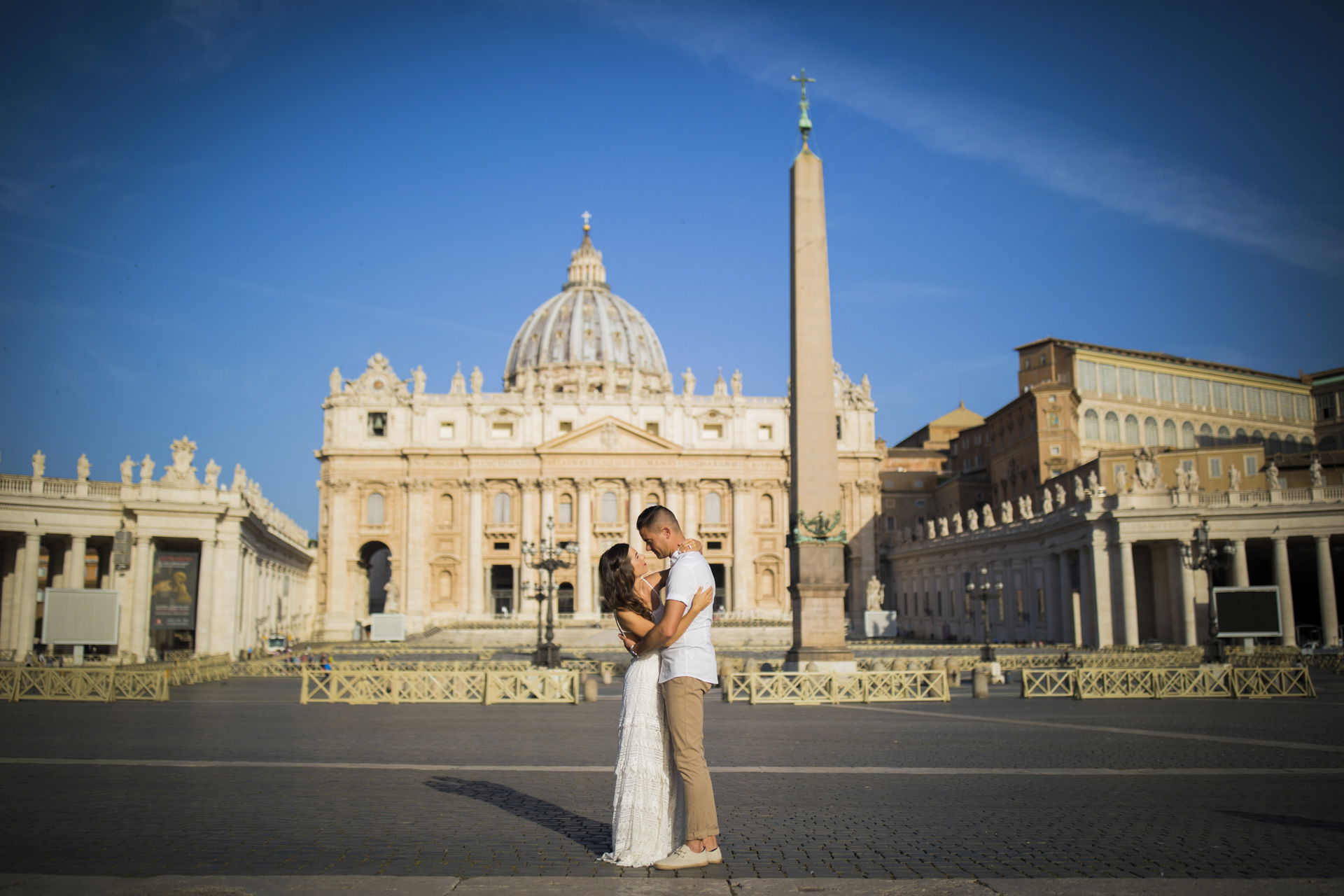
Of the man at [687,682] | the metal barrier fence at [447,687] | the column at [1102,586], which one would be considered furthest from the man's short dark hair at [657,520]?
the column at [1102,586]

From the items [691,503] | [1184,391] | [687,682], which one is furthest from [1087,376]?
[687,682]

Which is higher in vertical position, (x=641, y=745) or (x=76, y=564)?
(x=76, y=564)

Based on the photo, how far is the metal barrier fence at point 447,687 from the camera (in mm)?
20469

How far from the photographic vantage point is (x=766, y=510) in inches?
2879

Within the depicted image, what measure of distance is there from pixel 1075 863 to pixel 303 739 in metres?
9.93

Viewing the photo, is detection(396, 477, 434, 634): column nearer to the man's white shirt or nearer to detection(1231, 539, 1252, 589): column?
detection(1231, 539, 1252, 589): column

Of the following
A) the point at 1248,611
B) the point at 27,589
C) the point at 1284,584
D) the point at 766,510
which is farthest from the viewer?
the point at 766,510

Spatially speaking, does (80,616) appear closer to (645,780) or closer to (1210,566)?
(645,780)

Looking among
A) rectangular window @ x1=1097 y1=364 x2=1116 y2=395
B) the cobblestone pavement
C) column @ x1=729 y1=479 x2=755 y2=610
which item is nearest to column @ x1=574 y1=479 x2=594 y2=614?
column @ x1=729 y1=479 x2=755 y2=610

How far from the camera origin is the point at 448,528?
70812 mm

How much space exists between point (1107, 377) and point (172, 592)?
160 feet

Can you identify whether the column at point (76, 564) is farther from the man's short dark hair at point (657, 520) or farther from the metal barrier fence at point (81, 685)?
the man's short dark hair at point (657, 520)

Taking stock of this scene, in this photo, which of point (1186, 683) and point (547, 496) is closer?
point (1186, 683)

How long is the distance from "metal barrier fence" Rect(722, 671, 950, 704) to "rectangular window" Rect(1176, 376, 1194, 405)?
160 ft
